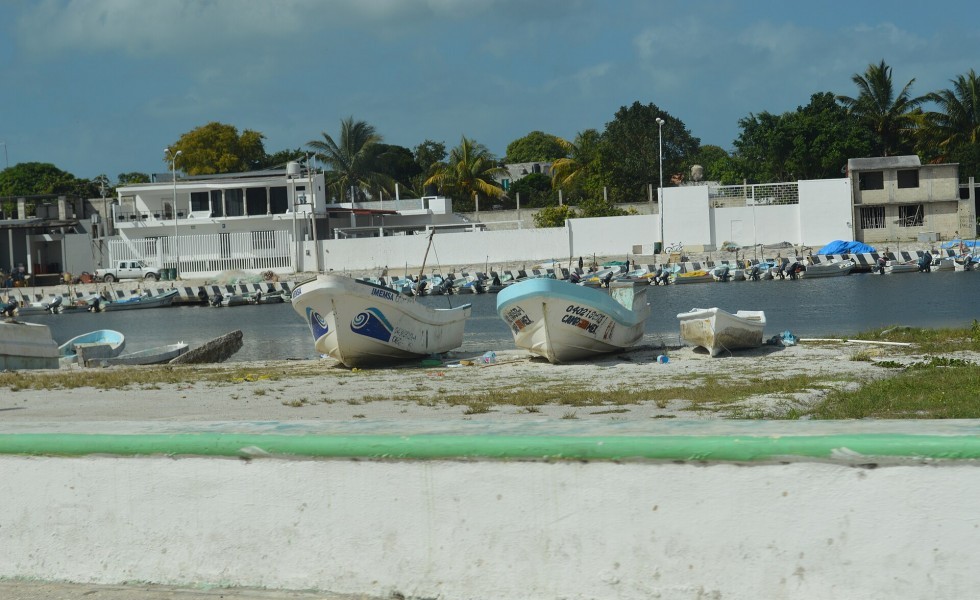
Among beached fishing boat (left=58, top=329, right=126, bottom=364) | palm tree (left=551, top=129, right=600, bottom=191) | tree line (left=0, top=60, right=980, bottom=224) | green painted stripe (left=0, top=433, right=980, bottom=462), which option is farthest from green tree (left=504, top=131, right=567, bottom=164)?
green painted stripe (left=0, top=433, right=980, bottom=462)

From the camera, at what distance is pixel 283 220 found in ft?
244

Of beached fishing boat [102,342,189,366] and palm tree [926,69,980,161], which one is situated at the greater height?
palm tree [926,69,980,161]

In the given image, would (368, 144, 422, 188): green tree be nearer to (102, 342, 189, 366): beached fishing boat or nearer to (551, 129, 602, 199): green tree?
(551, 129, 602, 199): green tree

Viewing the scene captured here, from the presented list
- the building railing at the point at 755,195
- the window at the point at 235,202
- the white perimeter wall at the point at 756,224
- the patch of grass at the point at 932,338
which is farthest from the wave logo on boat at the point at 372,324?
the window at the point at 235,202

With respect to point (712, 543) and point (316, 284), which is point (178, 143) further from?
point (712, 543)

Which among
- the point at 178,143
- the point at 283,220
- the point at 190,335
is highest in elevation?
the point at 178,143

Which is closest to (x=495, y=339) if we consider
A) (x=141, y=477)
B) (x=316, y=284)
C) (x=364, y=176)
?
(x=316, y=284)

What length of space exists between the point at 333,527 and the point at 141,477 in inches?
41.2

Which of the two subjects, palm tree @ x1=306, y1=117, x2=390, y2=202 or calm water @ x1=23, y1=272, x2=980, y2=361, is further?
palm tree @ x1=306, y1=117, x2=390, y2=202

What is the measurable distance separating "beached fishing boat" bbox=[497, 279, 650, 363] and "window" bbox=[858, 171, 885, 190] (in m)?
50.4

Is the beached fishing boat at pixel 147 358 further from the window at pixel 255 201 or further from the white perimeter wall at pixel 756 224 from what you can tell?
the window at pixel 255 201

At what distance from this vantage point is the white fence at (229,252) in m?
73.6

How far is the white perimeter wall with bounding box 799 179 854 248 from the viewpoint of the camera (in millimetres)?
65812

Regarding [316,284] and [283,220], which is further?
[283,220]
